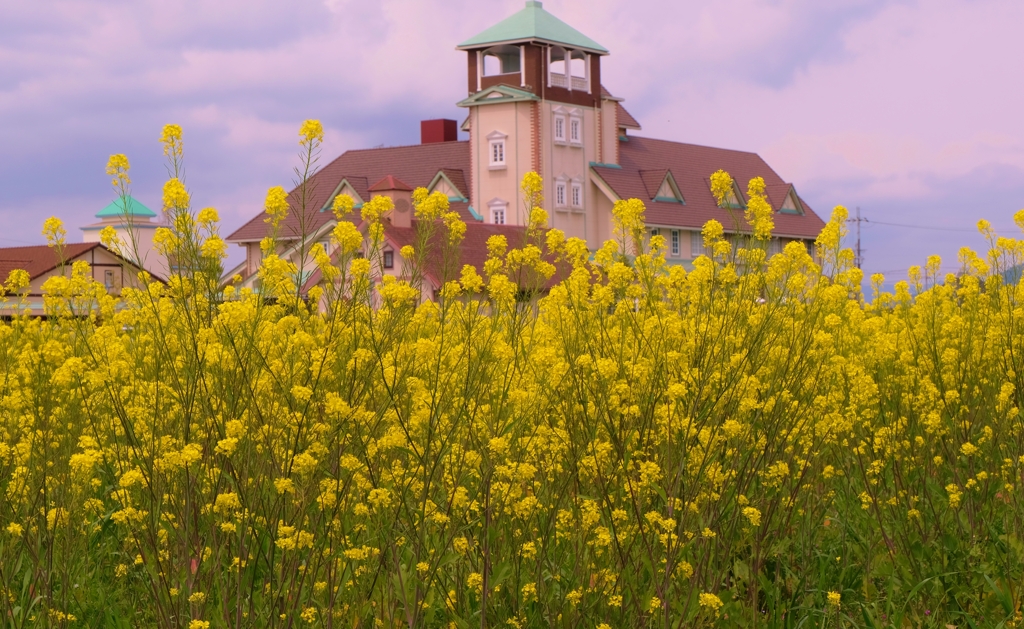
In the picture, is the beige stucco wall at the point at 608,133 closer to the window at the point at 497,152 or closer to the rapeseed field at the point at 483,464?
the window at the point at 497,152

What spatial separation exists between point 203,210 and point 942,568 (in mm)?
4176

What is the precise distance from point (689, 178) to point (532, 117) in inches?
415

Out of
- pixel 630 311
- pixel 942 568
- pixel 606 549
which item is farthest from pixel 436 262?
pixel 942 568

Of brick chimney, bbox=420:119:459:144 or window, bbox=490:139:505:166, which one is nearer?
window, bbox=490:139:505:166

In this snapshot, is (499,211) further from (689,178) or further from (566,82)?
(689,178)

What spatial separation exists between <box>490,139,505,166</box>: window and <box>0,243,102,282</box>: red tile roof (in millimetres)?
19669

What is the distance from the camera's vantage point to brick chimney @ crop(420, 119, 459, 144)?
56.5m

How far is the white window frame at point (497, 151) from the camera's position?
50.2 m

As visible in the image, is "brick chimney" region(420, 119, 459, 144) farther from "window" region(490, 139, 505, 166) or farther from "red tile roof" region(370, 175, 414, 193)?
"red tile roof" region(370, 175, 414, 193)

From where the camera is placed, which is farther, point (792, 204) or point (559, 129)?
point (792, 204)

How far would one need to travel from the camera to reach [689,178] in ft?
185

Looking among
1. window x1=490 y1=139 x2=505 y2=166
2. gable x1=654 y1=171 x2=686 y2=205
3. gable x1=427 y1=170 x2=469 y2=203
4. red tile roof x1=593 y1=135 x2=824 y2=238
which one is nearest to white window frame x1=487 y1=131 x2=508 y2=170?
window x1=490 y1=139 x2=505 y2=166

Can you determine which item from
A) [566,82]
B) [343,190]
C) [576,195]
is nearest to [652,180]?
[576,195]

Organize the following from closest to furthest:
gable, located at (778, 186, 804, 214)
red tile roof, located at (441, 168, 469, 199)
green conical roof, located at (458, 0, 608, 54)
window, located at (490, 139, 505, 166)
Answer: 1. green conical roof, located at (458, 0, 608, 54)
2. window, located at (490, 139, 505, 166)
3. red tile roof, located at (441, 168, 469, 199)
4. gable, located at (778, 186, 804, 214)
